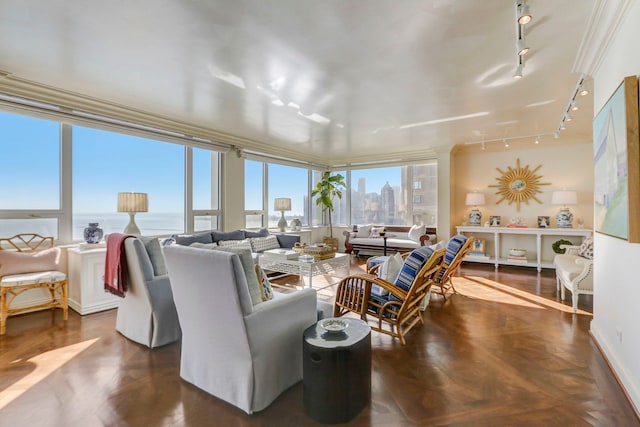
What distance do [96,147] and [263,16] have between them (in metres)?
3.36

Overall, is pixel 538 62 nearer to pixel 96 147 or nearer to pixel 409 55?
pixel 409 55

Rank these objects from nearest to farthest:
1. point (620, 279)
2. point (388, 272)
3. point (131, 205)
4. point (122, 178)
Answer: point (620, 279), point (388, 272), point (131, 205), point (122, 178)

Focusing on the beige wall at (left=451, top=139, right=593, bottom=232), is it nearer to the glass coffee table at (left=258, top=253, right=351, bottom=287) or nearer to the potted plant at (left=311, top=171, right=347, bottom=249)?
the potted plant at (left=311, top=171, right=347, bottom=249)

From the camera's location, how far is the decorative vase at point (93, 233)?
12.4ft

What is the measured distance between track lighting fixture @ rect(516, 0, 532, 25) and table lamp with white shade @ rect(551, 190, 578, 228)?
4.90 metres

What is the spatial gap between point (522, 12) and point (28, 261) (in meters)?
5.00

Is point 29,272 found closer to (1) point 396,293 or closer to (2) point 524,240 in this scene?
(1) point 396,293

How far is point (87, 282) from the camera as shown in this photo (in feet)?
11.7

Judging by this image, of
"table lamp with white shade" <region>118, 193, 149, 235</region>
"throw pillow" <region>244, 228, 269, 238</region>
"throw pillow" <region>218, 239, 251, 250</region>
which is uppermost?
"table lamp with white shade" <region>118, 193, 149, 235</region>

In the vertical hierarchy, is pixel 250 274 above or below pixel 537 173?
below

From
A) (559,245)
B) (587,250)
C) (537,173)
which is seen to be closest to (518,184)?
(537,173)

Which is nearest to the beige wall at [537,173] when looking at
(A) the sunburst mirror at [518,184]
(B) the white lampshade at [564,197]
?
(A) the sunburst mirror at [518,184]

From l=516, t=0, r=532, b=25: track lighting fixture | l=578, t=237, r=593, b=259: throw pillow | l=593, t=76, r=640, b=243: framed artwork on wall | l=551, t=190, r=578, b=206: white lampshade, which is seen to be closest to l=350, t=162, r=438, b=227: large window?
l=551, t=190, r=578, b=206: white lampshade

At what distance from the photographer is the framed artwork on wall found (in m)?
1.83
